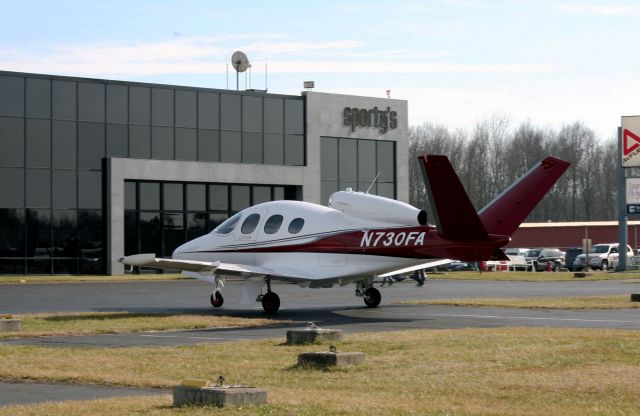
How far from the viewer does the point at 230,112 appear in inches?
2717

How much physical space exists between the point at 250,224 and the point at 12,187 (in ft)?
106

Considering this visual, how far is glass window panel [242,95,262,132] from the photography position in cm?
6962

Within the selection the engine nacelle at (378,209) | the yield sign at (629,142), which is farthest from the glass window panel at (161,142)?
the engine nacelle at (378,209)

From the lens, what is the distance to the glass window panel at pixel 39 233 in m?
61.7

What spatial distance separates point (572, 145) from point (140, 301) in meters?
133

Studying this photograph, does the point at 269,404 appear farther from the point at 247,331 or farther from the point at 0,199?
the point at 0,199

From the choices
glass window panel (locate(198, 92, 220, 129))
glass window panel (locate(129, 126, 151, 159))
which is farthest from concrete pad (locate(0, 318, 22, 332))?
glass window panel (locate(198, 92, 220, 129))

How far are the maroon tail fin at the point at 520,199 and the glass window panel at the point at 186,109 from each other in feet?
134

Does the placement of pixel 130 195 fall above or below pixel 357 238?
above

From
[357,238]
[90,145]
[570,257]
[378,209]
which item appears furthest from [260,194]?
[378,209]

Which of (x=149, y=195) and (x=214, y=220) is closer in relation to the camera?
(x=149, y=195)

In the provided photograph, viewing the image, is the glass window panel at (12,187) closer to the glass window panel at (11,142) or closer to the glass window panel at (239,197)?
the glass window panel at (11,142)

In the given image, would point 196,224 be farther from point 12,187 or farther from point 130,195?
point 12,187

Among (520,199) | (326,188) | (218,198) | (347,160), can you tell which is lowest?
(520,199)
